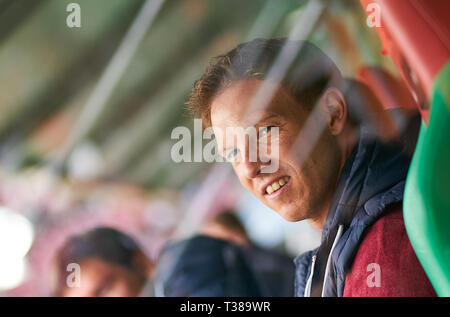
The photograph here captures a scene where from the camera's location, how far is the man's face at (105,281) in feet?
4.42

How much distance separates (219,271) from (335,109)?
1.91ft

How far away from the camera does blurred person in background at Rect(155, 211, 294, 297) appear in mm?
1332

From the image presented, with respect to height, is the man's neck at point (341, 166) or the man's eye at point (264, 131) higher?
the man's eye at point (264, 131)

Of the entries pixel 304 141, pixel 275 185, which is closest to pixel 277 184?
pixel 275 185

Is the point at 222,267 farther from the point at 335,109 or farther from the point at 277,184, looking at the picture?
the point at 335,109

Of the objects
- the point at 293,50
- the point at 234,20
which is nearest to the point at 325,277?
the point at 293,50

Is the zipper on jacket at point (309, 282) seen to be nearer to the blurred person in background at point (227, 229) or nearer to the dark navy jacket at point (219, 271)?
the dark navy jacket at point (219, 271)

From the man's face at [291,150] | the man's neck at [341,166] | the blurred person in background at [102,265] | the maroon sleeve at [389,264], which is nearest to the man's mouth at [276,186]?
the man's face at [291,150]

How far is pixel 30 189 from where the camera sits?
137 centimetres

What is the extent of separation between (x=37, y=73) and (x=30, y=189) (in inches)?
13.9

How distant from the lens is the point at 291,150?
125 cm

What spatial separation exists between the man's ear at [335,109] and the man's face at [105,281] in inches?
28.7

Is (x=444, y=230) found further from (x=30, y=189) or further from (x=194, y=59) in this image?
(x=30, y=189)

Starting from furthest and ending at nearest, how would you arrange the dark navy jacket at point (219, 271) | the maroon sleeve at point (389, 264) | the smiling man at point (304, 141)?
1. the dark navy jacket at point (219, 271)
2. the smiling man at point (304, 141)
3. the maroon sleeve at point (389, 264)
